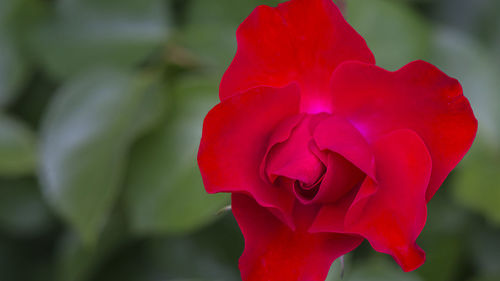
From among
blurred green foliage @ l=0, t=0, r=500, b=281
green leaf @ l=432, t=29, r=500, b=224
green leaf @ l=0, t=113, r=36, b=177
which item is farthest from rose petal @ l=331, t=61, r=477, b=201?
green leaf @ l=0, t=113, r=36, b=177

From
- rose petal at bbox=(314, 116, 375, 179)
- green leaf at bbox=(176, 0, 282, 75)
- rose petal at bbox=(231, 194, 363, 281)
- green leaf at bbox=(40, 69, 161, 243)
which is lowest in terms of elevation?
green leaf at bbox=(40, 69, 161, 243)

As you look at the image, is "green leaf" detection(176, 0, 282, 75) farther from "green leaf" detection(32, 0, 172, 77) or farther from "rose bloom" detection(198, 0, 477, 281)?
"rose bloom" detection(198, 0, 477, 281)

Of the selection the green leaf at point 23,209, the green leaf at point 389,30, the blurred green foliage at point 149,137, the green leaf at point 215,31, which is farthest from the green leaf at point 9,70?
the green leaf at point 389,30

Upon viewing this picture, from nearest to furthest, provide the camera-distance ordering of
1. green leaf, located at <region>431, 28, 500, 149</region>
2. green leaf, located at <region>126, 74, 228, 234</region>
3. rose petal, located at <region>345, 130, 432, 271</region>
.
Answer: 1. rose petal, located at <region>345, 130, 432, 271</region>
2. green leaf, located at <region>126, 74, 228, 234</region>
3. green leaf, located at <region>431, 28, 500, 149</region>

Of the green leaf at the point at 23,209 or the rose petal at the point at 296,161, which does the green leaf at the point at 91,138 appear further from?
the rose petal at the point at 296,161

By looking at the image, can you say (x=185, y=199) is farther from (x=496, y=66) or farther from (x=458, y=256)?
(x=496, y=66)

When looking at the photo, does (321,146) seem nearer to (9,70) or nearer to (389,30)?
(389,30)

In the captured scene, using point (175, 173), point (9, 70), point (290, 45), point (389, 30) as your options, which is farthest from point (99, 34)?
point (290, 45)
